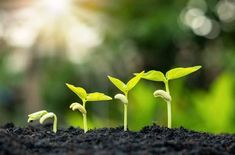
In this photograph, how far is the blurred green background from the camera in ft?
29.7

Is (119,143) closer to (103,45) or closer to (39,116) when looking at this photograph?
(39,116)

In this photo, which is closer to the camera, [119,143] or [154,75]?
[119,143]

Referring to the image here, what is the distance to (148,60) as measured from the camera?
10008mm

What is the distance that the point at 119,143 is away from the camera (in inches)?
39.3

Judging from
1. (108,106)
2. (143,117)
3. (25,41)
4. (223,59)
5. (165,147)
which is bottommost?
(165,147)

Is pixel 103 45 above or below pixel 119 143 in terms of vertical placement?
above

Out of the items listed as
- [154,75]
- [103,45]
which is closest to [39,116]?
[154,75]

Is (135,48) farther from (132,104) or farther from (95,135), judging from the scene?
(95,135)

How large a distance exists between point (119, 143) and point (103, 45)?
9.19 m

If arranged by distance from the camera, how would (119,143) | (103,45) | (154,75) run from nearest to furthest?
(119,143), (154,75), (103,45)

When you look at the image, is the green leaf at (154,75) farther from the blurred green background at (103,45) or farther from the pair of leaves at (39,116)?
the blurred green background at (103,45)

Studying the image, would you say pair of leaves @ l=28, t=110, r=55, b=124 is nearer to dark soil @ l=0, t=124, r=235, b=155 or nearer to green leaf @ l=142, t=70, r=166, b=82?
dark soil @ l=0, t=124, r=235, b=155

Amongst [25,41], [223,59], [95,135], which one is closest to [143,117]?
[95,135]

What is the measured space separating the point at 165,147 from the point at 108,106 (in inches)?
304
